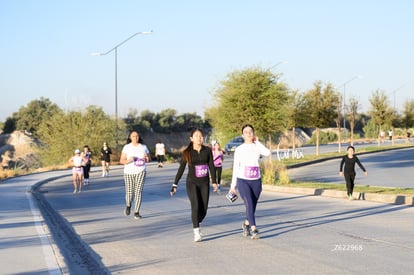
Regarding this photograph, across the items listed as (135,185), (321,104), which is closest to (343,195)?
(135,185)

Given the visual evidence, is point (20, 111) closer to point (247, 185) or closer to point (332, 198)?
point (332, 198)

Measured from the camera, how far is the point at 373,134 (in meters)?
90.8

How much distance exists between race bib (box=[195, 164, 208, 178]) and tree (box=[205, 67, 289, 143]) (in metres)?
20.5

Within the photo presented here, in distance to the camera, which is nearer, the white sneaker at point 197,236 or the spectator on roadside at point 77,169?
the white sneaker at point 197,236

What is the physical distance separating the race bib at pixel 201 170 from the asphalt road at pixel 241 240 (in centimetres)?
106

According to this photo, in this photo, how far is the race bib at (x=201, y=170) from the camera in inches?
453

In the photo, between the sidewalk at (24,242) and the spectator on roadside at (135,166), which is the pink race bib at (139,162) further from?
the sidewalk at (24,242)

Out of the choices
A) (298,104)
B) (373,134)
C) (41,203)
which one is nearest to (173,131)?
(373,134)

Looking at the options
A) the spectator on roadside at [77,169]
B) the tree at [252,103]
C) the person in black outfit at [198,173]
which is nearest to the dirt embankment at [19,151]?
the tree at [252,103]

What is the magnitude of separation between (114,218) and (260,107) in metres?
18.1

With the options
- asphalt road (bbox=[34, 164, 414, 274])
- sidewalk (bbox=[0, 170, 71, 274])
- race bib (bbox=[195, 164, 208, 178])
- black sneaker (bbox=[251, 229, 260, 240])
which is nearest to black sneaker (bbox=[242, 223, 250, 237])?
asphalt road (bbox=[34, 164, 414, 274])

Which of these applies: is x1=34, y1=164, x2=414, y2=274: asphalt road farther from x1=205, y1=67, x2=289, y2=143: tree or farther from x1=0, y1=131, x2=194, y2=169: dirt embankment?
x1=0, y1=131, x2=194, y2=169: dirt embankment

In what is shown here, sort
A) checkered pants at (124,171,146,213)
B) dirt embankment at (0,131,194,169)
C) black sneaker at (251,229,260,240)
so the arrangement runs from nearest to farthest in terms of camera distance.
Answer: black sneaker at (251,229,260,240)
checkered pants at (124,171,146,213)
dirt embankment at (0,131,194,169)

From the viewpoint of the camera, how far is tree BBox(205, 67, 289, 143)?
105 ft
